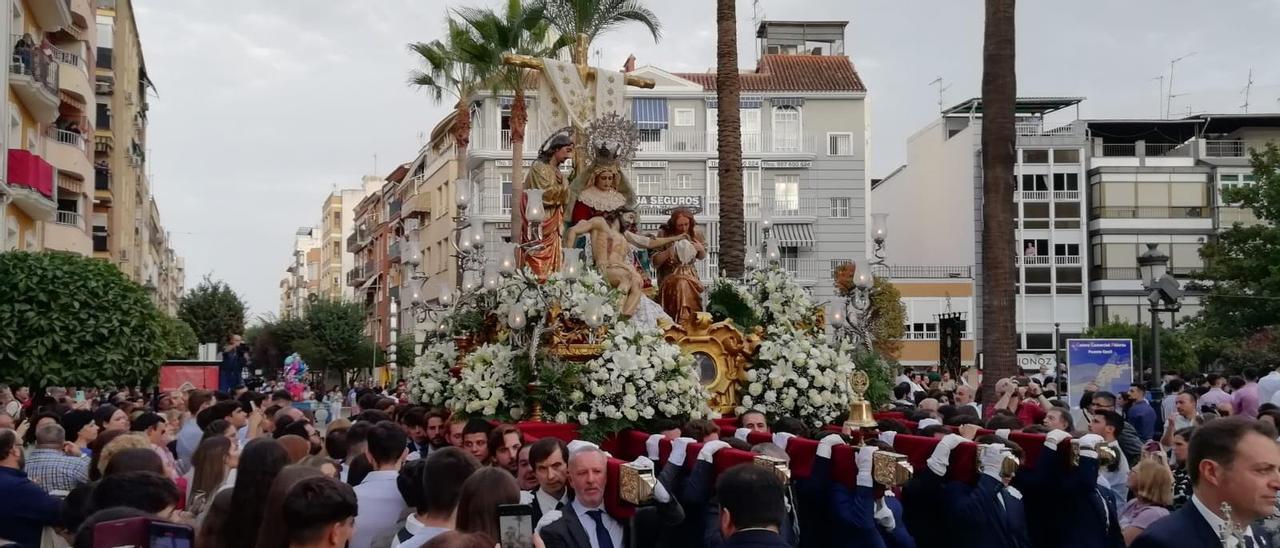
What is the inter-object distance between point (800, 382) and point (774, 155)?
42.0 meters

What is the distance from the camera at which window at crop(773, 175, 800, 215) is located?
5606 centimetres

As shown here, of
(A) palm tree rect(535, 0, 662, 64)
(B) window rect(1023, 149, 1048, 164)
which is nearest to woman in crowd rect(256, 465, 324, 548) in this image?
(A) palm tree rect(535, 0, 662, 64)

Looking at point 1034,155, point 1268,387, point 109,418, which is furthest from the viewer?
point 1034,155

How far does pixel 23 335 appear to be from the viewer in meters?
20.4

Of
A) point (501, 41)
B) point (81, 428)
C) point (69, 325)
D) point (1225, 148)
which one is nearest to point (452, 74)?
point (501, 41)

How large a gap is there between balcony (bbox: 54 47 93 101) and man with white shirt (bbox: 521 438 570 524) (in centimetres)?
2916

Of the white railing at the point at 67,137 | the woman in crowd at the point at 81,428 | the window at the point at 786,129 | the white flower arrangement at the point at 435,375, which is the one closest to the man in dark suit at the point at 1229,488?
the woman in crowd at the point at 81,428

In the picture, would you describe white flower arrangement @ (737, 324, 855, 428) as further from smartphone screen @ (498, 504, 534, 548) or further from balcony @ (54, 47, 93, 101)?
balcony @ (54, 47, 93, 101)

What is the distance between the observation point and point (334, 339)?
5603 cm

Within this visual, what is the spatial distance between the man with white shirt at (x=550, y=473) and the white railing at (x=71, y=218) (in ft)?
110

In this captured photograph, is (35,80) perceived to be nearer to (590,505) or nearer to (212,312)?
(590,505)

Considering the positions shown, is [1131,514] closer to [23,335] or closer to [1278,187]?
[23,335]

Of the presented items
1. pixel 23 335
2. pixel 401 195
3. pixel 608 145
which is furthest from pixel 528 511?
Answer: pixel 401 195

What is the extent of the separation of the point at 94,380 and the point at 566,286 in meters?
10.3
